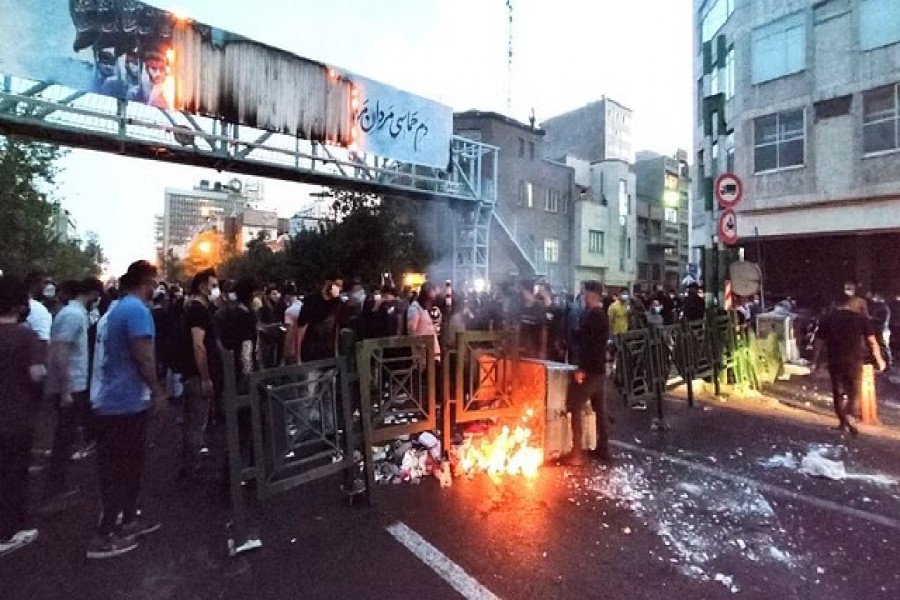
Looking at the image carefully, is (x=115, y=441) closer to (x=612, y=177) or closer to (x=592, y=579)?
(x=592, y=579)

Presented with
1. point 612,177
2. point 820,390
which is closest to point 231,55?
point 820,390

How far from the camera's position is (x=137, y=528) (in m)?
4.38

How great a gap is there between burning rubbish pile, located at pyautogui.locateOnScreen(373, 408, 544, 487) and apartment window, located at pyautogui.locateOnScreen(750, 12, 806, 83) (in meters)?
19.9

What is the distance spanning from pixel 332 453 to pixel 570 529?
1.97m

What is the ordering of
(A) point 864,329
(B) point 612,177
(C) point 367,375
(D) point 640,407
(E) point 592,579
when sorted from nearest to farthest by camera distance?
(E) point 592,579 < (C) point 367,375 < (A) point 864,329 < (D) point 640,407 < (B) point 612,177

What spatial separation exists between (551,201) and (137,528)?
117 feet

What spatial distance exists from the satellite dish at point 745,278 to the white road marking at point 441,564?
775 centimetres

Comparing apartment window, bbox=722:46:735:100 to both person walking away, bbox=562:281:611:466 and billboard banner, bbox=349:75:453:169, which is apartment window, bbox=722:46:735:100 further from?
person walking away, bbox=562:281:611:466

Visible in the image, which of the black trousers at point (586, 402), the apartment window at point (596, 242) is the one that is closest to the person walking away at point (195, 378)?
the black trousers at point (586, 402)

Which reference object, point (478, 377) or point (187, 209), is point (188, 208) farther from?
point (478, 377)

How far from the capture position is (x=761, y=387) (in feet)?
36.7

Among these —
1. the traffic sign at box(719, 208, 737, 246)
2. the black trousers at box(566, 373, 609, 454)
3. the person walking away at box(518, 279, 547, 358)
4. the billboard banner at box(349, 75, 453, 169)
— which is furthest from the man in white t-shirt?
the billboard banner at box(349, 75, 453, 169)

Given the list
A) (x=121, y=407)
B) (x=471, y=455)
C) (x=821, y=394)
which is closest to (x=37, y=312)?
(x=121, y=407)

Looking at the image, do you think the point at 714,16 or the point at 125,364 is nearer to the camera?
the point at 125,364
